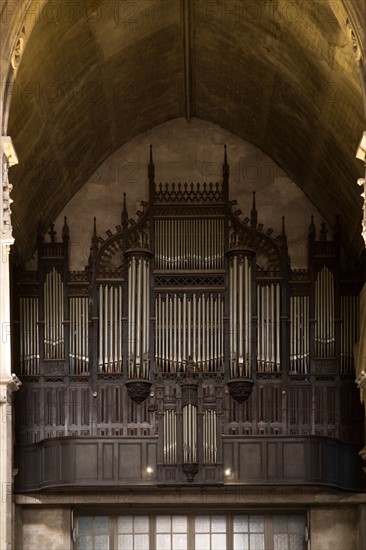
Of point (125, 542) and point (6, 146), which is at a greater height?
point (6, 146)

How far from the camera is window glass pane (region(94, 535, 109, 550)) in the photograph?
33406 mm

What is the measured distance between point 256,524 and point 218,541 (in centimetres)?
94

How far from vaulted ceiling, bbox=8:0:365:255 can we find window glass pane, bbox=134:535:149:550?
22.9 feet

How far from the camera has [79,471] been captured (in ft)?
104

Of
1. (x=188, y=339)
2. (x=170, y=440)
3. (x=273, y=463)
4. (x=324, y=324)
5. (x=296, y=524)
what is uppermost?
(x=324, y=324)

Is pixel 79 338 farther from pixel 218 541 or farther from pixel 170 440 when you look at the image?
pixel 218 541

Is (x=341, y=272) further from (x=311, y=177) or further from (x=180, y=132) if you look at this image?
(x=180, y=132)

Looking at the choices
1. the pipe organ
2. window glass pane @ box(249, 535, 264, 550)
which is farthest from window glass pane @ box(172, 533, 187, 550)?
the pipe organ

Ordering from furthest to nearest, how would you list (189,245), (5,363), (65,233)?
(65,233) → (189,245) → (5,363)

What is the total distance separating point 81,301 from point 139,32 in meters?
6.36

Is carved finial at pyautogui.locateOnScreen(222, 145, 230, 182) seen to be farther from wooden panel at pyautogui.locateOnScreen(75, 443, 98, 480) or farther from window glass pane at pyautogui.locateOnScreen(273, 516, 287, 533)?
window glass pane at pyautogui.locateOnScreen(273, 516, 287, 533)

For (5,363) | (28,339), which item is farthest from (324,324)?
(5,363)

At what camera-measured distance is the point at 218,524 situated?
33.7 m

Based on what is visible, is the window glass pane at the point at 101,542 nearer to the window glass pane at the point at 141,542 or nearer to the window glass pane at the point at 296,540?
the window glass pane at the point at 141,542
